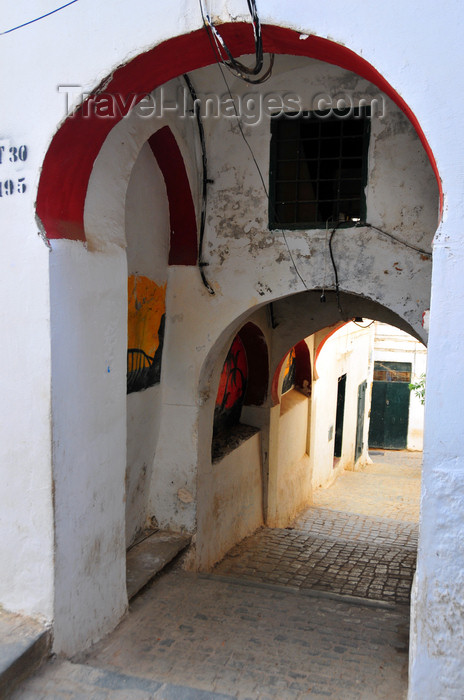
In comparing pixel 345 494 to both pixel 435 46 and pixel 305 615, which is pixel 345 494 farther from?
pixel 435 46

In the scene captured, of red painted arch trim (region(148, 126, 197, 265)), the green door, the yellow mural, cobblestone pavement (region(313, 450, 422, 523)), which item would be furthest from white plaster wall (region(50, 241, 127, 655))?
the green door

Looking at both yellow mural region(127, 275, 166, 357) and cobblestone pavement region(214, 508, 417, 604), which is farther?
cobblestone pavement region(214, 508, 417, 604)

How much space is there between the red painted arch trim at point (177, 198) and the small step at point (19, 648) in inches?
133

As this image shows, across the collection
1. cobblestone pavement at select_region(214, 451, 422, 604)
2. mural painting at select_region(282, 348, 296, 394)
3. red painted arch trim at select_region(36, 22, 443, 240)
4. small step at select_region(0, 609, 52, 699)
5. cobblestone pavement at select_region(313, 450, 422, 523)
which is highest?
red painted arch trim at select_region(36, 22, 443, 240)

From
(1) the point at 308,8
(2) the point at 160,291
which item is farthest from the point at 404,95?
(2) the point at 160,291

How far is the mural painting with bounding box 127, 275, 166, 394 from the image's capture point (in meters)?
5.34

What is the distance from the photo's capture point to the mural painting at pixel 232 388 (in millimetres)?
7727

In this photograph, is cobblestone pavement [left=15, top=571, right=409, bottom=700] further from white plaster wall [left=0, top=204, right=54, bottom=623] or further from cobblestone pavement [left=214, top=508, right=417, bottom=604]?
cobblestone pavement [left=214, top=508, right=417, bottom=604]

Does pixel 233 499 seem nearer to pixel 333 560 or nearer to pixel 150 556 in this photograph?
pixel 333 560

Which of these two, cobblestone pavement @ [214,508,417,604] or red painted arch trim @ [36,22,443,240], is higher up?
red painted arch trim @ [36,22,443,240]

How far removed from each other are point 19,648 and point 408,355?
53.9 feet

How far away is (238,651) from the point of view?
4176mm

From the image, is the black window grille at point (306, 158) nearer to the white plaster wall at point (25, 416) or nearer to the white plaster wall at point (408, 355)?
the white plaster wall at point (25, 416)

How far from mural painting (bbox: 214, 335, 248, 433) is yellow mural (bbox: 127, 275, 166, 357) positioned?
6.12 feet
